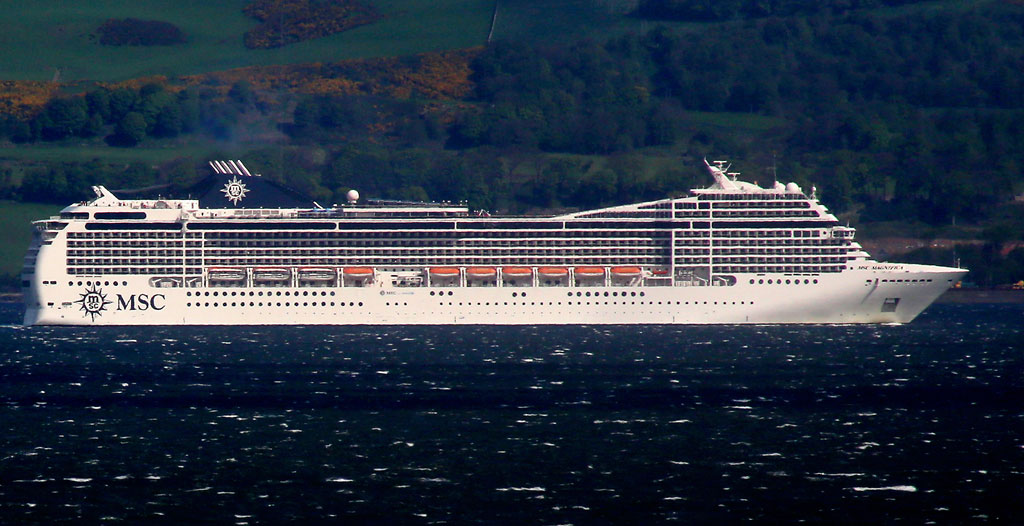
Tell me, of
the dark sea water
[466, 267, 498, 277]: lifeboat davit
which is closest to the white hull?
[466, 267, 498, 277]: lifeboat davit

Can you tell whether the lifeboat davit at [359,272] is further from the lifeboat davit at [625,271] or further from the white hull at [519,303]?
the lifeboat davit at [625,271]

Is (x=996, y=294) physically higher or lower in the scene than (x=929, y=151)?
lower

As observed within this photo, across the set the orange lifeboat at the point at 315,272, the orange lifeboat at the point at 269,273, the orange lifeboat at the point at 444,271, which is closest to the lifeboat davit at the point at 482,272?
the orange lifeboat at the point at 444,271

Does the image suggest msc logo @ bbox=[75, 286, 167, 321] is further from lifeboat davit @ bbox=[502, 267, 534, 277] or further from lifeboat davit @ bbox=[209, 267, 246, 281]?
lifeboat davit @ bbox=[502, 267, 534, 277]

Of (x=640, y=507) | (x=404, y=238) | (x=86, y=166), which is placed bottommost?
(x=640, y=507)

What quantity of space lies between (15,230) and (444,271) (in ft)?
270

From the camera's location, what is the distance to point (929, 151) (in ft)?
632

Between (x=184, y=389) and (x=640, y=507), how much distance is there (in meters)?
29.7

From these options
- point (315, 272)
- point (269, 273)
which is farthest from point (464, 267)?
point (269, 273)

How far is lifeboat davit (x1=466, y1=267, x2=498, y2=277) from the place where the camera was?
102m

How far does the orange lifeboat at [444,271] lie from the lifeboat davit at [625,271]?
31.9 feet

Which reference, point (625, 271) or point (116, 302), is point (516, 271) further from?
point (116, 302)

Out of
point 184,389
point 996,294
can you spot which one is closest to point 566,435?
point 184,389

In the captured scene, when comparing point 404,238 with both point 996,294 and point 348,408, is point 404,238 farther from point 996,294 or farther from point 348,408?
point 996,294
